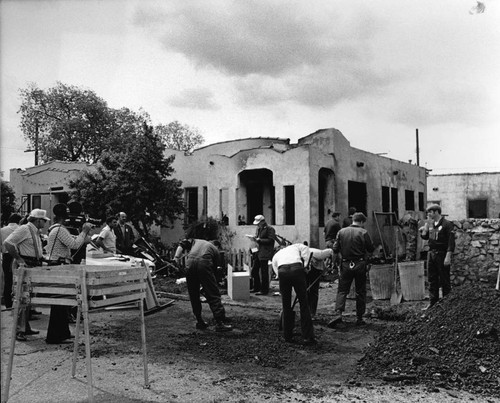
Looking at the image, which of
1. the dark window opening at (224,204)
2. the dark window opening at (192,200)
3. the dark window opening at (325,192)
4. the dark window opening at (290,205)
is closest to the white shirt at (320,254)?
the dark window opening at (224,204)

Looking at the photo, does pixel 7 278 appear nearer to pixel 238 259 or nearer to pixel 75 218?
pixel 75 218

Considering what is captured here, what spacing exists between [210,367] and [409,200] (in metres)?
22.3

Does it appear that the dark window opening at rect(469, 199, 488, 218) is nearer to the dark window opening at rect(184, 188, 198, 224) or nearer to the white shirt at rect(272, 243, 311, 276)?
the dark window opening at rect(184, 188, 198, 224)

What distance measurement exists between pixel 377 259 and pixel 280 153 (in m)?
5.29

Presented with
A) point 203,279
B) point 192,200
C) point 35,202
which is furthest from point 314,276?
point 35,202

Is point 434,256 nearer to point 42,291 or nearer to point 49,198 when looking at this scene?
point 42,291

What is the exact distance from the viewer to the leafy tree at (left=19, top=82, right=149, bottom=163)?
37.4 m

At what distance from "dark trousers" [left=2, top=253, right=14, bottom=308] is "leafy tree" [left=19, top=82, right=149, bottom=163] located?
2872 centimetres

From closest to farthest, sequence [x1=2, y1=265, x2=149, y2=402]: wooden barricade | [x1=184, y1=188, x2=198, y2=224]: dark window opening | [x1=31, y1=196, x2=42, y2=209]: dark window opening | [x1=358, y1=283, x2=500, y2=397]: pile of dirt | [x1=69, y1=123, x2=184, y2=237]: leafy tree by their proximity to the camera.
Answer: [x1=2, y1=265, x2=149, y2=402]: wooden barricade, [x1=358, y1=283, x2=500, y2=397]: pile of dirt, [x1=69, y1=123, x2=184, y2=237]: leafy tree, [x1=184, y1=188, x2=198, y2=224]: dark window opening, [x1=31, y1=196, x2=42, y2=209]: dark window opening

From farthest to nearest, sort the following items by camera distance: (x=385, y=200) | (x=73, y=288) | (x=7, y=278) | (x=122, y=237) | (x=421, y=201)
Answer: (x=421, y=201) → (x=385, y=200) → (x=122, y=237) → (x=7, y=278) → (x=73, y=288)

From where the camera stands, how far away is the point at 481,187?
3784cm

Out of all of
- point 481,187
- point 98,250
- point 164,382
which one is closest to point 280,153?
point 98,250

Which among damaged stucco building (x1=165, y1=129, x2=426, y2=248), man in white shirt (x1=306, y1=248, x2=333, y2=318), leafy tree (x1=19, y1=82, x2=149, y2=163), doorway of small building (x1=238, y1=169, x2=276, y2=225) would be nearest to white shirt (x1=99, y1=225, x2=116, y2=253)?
man in white shirt (x1=306, y1=248, x2=333, y2=318)

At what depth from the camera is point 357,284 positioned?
8.02 m
